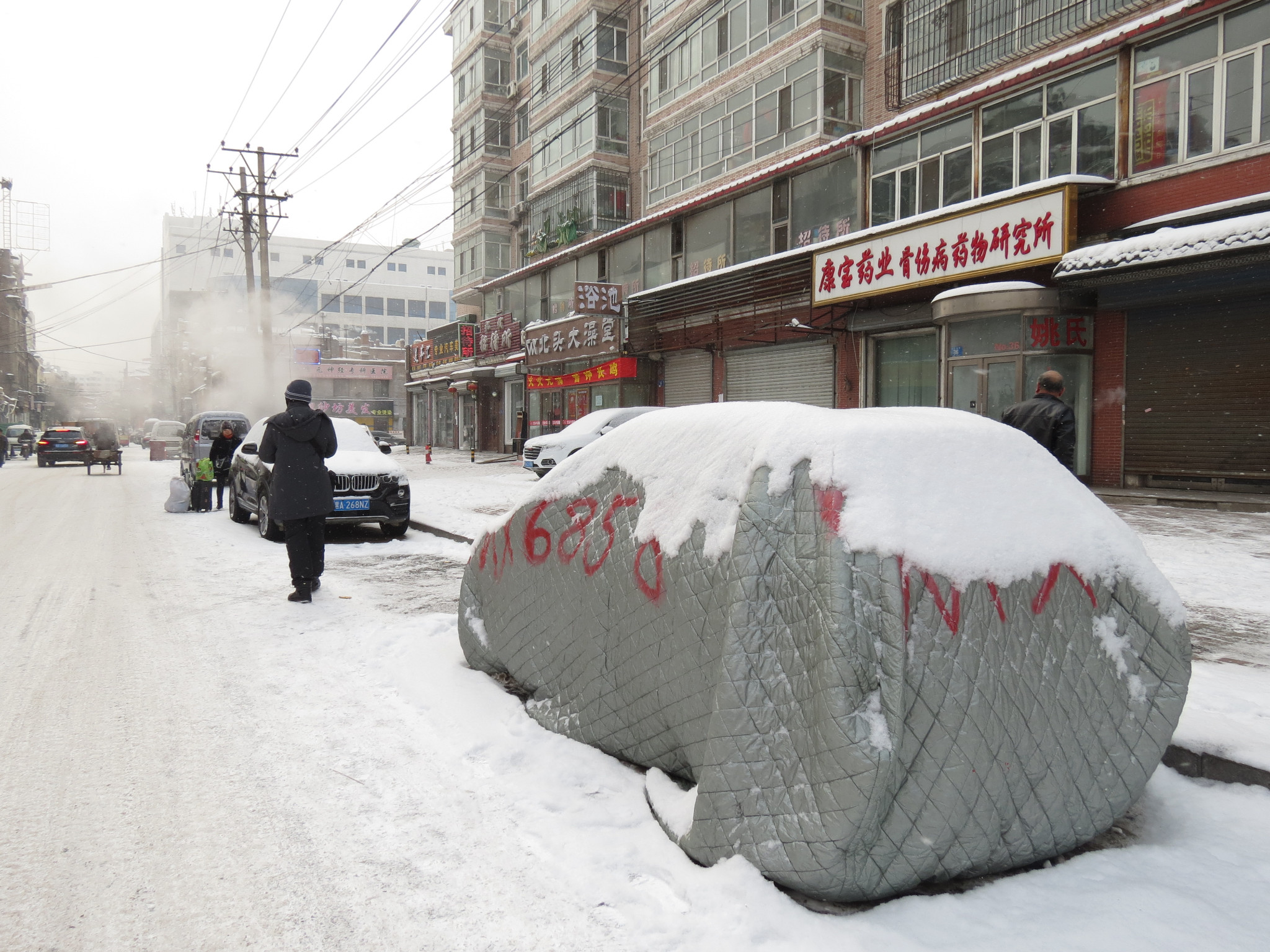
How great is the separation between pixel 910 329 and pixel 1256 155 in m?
6.01

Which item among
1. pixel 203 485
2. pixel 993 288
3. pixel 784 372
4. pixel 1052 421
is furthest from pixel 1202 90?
pixel 203 485

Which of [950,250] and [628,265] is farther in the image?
[628,265]

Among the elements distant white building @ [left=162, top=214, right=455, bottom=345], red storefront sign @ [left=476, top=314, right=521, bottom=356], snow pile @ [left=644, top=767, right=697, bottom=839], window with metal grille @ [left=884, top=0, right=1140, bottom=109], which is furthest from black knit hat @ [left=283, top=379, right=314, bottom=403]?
distant white building @ [left=162, top=214, right=455, bottom=345]

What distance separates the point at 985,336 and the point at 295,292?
97570mm

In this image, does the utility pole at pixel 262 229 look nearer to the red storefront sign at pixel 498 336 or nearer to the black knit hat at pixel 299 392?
the red storefront sign at pixel 498 336

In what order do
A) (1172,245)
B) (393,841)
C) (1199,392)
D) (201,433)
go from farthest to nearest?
(201,433), (1199,392), (1172,245), (393,841)

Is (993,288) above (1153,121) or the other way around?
the other way around

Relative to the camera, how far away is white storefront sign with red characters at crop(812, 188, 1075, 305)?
499 inches

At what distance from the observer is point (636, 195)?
96.8ft

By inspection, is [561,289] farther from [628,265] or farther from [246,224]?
[246,224]

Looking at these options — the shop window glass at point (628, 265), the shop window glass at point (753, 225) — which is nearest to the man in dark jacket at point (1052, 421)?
the shop window glass at point (753, 225)

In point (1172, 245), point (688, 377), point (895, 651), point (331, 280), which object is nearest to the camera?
point (895, 651)

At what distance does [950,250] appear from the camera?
46.3 ft

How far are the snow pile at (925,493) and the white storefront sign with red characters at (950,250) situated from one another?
38.2 ft
